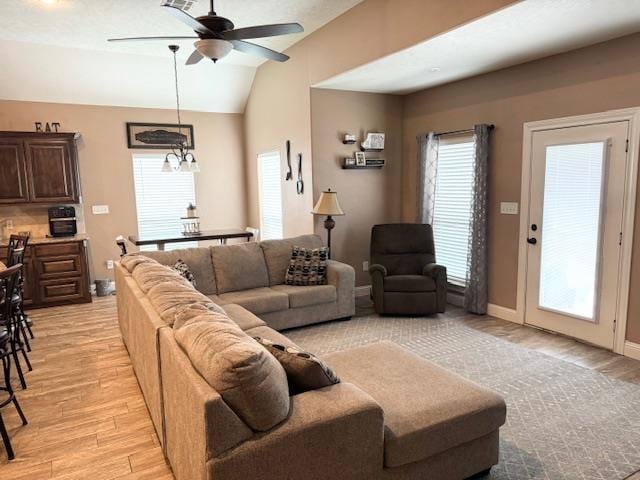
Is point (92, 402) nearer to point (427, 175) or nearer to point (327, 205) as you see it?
point (327, 205)

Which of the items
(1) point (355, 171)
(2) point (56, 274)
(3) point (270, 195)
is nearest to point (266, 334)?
(1) point (355, 171)

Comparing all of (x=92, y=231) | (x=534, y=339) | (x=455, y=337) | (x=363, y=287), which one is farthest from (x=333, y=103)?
(x=92, y=231)

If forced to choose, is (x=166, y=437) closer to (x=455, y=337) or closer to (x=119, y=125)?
(x=455, y=337)

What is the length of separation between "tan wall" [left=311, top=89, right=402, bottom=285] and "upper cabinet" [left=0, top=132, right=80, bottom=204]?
3306 mm

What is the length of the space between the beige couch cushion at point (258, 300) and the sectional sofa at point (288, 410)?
1.25 metres

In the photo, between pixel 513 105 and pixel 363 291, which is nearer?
pixel 513 105

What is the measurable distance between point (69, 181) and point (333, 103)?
368 cm

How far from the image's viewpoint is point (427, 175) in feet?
18.2

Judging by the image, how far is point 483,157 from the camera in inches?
187

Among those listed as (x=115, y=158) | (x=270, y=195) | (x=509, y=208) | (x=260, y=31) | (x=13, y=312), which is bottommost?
(x=13, y=312)

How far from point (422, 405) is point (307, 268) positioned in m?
2.77

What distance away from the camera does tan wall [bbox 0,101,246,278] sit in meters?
6.02

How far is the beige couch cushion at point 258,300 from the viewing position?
4.15 m

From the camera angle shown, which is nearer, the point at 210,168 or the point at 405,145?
the point at 405,145
